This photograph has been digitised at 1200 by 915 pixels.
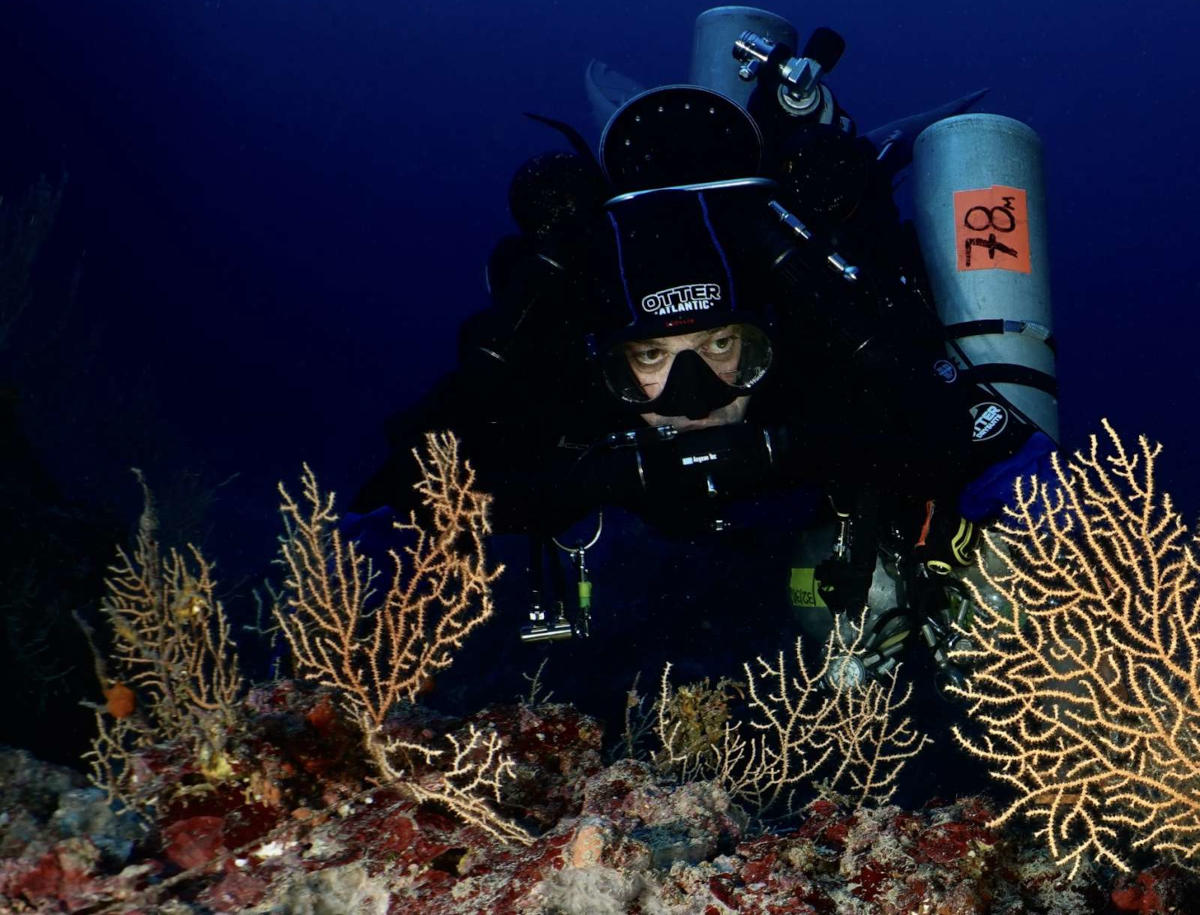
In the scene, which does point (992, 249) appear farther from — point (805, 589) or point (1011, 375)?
point (805, 589)

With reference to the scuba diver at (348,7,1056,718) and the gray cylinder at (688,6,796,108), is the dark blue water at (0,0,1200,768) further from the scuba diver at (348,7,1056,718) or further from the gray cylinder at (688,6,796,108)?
the scuba diver at (348,7,1056,718)

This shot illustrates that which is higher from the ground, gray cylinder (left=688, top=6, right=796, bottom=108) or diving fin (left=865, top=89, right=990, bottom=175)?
gray cylinder (left=688, top=6, right=796, bottom=108)

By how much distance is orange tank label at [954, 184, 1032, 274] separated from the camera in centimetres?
384

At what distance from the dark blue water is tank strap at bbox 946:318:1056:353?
1226 inches

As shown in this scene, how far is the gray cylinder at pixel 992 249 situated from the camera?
3.65 metres

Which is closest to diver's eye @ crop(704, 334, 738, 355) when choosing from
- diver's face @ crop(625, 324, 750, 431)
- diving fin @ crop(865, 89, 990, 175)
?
diver's face @ crop(625, 324, 750, 431)

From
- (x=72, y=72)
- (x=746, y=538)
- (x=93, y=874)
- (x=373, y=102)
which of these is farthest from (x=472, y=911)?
(x=373, y=102)

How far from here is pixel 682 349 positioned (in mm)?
3484

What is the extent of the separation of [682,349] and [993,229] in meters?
1.86

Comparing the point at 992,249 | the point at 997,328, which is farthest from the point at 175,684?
the point at 992,249

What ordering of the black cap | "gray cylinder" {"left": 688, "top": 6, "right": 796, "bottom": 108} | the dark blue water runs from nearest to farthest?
the black cap → "gray cylinder" {"left": 688, "top": 6, "right": 796, "bottom": 108} → the dark blue water

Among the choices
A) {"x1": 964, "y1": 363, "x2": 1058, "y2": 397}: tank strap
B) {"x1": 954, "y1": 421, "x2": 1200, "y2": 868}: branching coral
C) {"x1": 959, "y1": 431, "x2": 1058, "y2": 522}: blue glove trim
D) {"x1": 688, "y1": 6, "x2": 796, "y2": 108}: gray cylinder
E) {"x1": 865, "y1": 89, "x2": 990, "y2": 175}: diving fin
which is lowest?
{"x1": 954, "y1": 421, "x2": 1200, "y2": 868}: branching coral

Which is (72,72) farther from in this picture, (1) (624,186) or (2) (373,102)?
(1) (624,186)

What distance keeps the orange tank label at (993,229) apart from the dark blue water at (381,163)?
1223 inches
